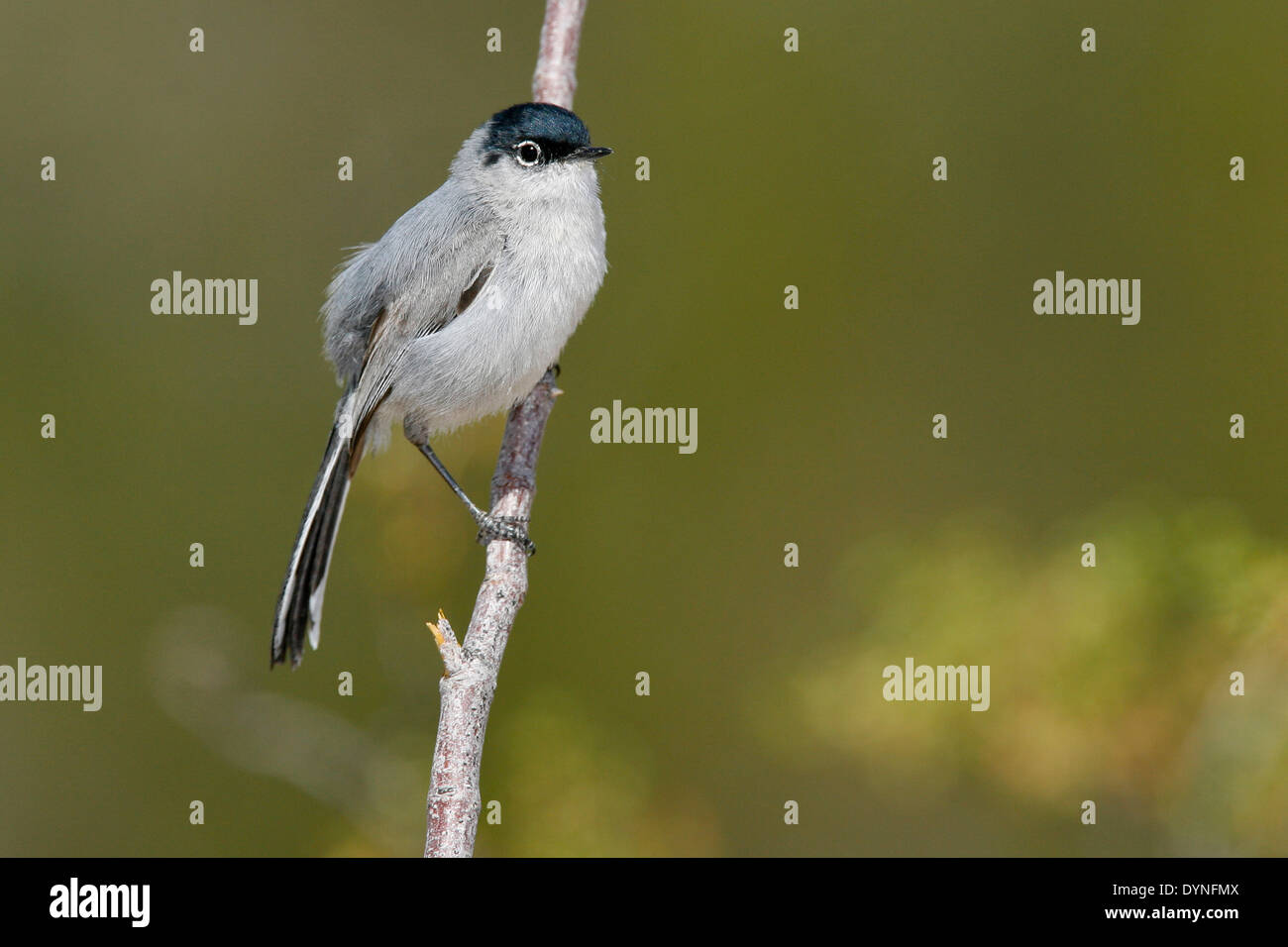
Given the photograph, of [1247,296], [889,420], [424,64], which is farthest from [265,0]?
[1247,296]

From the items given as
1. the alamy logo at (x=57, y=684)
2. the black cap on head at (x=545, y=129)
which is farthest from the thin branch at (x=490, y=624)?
the alamy logo at (x=57, y=684)

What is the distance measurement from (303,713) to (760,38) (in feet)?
11.8

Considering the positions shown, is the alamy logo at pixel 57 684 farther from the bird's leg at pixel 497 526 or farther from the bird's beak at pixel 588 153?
the bird's beak at pixel 588 153

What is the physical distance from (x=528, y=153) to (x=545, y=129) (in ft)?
0.37

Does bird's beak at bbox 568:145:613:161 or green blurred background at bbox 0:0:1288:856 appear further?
green blurred background at bbox 0:0:1288:856

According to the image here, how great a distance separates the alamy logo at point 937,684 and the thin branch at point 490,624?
0.98 m

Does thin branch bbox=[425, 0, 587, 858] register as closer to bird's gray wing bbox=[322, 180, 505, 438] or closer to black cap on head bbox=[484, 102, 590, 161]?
black cap on head bbox=[484, 102, 590, 161]

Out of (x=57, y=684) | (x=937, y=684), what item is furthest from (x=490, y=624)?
(x=57, y=684)

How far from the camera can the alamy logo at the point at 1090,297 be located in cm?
462

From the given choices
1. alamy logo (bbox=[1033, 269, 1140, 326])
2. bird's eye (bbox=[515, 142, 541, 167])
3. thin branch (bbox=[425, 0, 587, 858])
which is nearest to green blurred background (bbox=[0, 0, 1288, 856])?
alamy logo (bbox=[1033, 269, 1140, 326])

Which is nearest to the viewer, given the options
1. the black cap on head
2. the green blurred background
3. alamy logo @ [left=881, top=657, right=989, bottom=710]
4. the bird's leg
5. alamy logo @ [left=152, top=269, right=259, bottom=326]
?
alamy logo @ [left=881, top=657, right=989, bottom=710]

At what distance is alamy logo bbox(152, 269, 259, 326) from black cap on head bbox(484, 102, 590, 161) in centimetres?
200

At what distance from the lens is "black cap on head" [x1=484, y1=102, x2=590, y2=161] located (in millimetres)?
3486

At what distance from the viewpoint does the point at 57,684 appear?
435 cm
